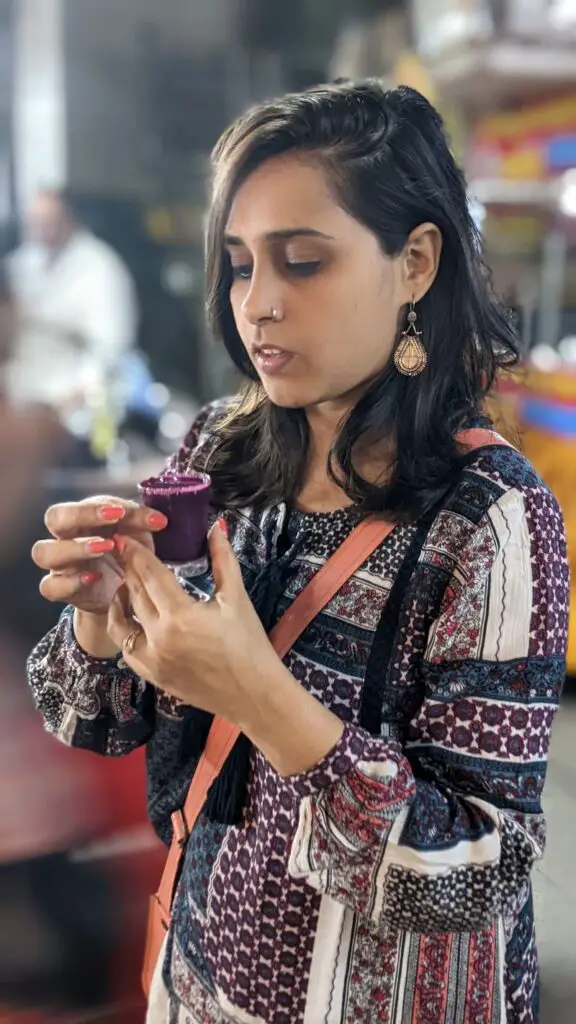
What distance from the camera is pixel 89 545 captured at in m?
0.91

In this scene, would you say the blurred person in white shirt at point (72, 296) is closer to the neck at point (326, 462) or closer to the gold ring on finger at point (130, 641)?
the neck at point (326, 462)

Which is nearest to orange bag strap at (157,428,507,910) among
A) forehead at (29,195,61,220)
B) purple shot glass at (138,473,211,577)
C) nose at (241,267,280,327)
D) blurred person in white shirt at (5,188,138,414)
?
purple shot glass at (138,473,211,577)

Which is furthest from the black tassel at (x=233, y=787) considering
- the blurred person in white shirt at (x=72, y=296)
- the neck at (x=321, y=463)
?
the blurred person in white shirt at (x=72, y=296)

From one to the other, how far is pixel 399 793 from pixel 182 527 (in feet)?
1.04

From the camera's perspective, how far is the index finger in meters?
0.90

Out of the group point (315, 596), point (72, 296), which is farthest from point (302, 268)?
point (72, 296)

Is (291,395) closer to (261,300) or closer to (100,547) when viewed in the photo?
(261,300)

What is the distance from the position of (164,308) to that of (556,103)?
3.35m

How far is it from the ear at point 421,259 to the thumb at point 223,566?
0.35m

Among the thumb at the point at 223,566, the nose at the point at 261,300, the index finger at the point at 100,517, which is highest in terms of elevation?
the nose at the point at 261,300

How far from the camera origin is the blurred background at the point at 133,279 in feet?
5.11

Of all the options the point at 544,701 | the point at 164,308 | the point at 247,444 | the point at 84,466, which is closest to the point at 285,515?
the point at 247,444

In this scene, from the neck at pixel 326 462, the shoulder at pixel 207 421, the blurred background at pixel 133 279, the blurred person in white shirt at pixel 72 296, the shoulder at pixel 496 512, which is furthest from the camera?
the blurred person in white shirt at pixel 72 296

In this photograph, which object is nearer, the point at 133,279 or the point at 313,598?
the point at 313,598
